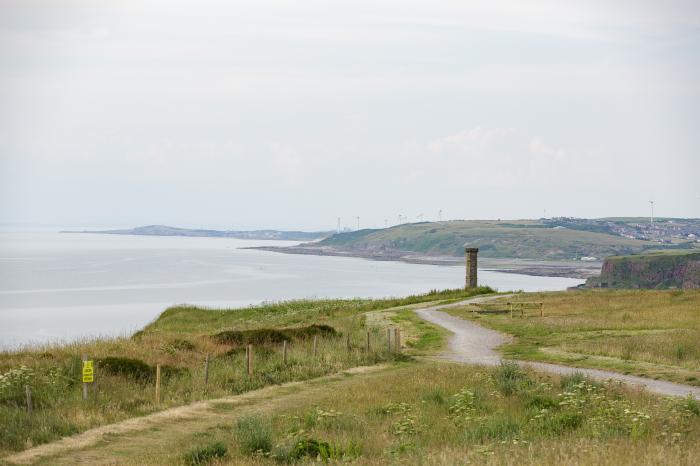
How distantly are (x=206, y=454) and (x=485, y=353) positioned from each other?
20970 mm

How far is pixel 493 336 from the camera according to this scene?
40750 mm

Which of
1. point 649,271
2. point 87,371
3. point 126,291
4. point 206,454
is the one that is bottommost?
point 126,291

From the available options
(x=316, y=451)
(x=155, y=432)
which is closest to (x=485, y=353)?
(x=155, y=432)

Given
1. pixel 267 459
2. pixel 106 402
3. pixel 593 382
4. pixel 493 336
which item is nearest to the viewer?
pixel 267 459

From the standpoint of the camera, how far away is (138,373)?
2716 cm

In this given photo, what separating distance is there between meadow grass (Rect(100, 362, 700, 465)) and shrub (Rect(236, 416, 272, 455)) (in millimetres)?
20

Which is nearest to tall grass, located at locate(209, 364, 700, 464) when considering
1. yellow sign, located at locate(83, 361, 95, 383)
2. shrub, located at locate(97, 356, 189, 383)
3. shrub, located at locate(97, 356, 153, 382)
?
yellow sign, located at locate(83, 361, 95, 383)

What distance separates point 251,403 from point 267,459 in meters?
7.81

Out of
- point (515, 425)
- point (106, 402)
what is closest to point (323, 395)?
point (106, 402)

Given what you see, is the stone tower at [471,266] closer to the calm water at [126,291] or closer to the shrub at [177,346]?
the calm water at [126,291]

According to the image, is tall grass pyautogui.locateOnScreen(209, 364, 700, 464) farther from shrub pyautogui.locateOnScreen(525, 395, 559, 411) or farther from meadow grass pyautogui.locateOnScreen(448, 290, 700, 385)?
meadow grass pyautogui.locateOnScreen(448, 290, 700, 385)

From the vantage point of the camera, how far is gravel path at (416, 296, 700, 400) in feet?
80.8

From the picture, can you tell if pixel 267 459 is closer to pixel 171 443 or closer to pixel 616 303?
pixel 171 443

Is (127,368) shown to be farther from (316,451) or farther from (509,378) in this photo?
(316,451)
